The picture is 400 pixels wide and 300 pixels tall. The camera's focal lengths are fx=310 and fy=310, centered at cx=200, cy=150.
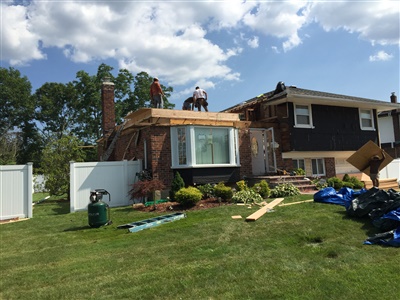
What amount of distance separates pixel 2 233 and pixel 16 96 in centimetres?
3565

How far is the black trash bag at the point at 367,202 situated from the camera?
7.44m

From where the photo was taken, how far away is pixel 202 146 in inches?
530

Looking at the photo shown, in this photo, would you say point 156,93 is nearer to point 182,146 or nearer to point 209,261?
point 182,146

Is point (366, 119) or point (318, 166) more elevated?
A: point (366, 119)

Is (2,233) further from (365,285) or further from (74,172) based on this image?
(365,285)

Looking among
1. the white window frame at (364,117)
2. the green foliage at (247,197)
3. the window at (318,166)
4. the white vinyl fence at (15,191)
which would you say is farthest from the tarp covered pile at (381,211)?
the white window frame at (364,117)

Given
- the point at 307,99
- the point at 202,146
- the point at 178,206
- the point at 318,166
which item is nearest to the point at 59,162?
the point at 202,146

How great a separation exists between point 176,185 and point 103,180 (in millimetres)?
3214

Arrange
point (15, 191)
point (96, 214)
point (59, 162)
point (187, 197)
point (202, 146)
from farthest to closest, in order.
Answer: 1. point (59, 162)
2. point (202, 146)
3. point (15, 191)
4. point (187, 197)
5. point (96, 214)

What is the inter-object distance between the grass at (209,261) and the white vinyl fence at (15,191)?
206 cm

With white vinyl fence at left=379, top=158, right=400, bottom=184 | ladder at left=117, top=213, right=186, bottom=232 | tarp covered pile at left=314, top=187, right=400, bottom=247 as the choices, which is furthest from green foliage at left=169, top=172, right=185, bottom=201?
white vinyl fence at left=379, top=158, right=400, bottom=184

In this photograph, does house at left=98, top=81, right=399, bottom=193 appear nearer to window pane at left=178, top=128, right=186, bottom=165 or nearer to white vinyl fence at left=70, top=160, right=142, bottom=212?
window pane at left=178, top=128, right=186, bottom=165

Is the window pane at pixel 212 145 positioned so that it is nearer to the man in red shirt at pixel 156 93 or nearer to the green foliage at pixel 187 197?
the green foliage at pixel 187 197

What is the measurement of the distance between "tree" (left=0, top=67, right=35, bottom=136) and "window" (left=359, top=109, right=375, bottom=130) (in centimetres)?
3744
